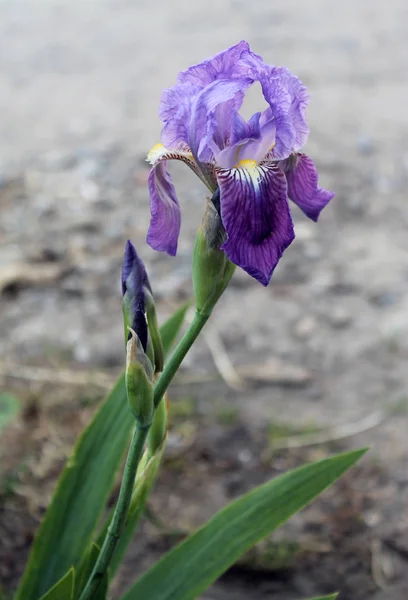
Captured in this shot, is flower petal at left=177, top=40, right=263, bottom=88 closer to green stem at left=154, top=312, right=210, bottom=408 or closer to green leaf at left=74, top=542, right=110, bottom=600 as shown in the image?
green stem at left=154, top=312, right=210, bottom=408

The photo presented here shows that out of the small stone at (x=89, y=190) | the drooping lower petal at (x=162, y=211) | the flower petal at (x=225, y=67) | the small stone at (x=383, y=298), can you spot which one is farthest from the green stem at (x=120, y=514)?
the small stone at (x=89, y=190)

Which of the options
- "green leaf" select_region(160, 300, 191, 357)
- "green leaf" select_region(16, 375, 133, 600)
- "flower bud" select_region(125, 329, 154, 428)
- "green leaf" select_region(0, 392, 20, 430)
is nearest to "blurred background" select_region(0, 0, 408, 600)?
"green leaf" select_region(0, 392, 20, 430)

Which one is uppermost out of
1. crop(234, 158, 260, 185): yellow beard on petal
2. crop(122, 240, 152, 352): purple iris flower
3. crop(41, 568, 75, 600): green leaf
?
crop(234, 158, 260, 185): yellow beard on petal

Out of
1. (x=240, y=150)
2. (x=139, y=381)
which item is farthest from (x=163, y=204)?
(x=139, y=381)

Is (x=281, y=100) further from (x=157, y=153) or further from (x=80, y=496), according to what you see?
(x=80, y=496)

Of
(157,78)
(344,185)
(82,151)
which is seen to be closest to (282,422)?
(344,185)

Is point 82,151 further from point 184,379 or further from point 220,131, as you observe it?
point 220,131

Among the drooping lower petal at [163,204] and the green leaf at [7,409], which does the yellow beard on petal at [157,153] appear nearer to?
the drooping lower petal at [163,204]
